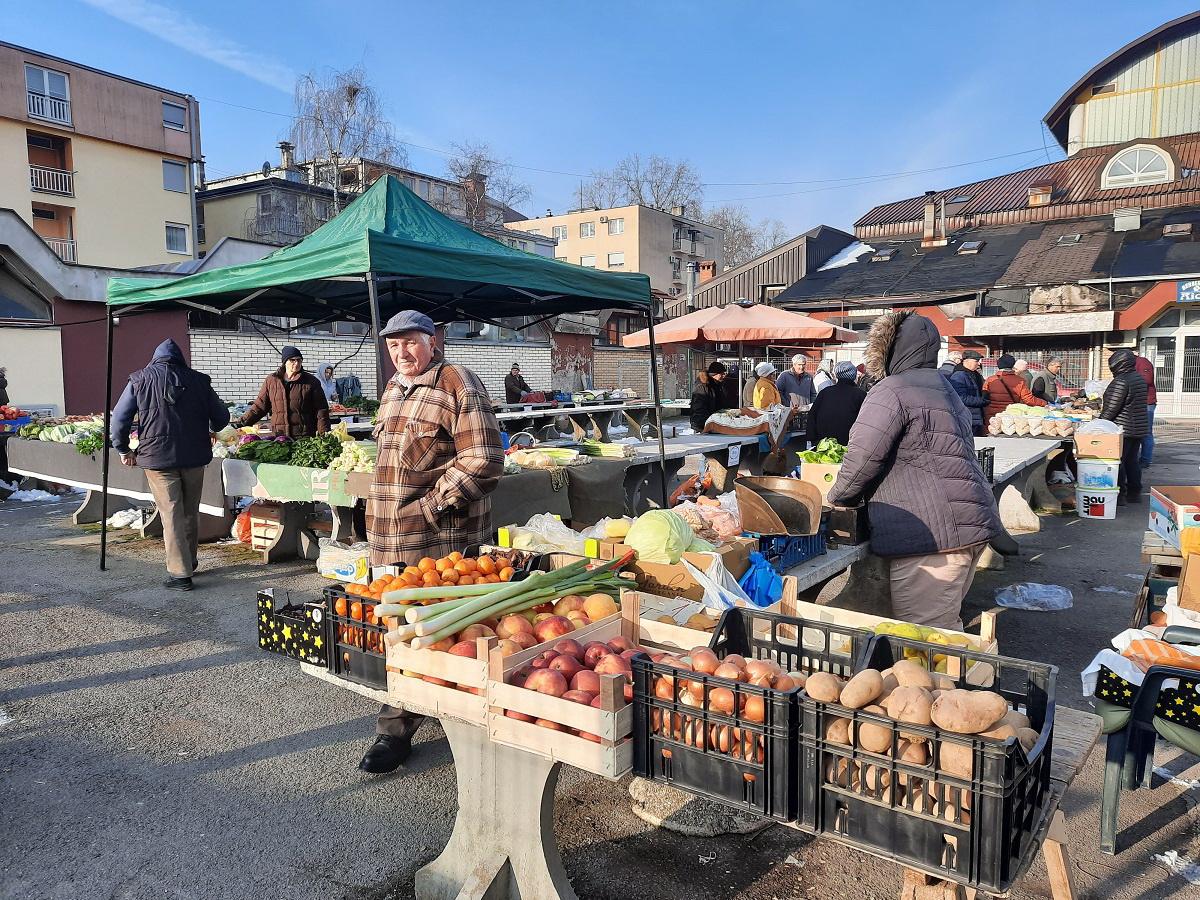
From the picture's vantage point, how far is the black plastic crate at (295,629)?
8.98 feet

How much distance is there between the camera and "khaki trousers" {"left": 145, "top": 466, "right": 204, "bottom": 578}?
6.27 metres

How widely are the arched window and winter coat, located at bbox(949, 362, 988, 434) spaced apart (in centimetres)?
2619

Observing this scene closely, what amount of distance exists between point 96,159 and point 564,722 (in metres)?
34.9

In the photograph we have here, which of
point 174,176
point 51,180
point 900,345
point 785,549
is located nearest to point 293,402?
point 785,549

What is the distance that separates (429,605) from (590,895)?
1.14 m

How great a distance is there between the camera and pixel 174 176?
3183cm

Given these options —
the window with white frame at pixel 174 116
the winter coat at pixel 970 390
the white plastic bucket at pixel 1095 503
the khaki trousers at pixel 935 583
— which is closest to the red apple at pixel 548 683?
the khaki trousers at pixel 935 583

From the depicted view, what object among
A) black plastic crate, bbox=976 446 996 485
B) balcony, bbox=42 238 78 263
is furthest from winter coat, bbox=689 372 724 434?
balcony, bbox=42 238 78 263

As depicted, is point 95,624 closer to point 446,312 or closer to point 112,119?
point 446,312

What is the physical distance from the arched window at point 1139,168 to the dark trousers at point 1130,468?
25332 mm

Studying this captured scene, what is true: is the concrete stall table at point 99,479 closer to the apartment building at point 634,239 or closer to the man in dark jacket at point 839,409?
the man in dark jacket at point 839,409

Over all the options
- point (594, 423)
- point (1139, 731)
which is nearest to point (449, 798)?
point (1139, 731)

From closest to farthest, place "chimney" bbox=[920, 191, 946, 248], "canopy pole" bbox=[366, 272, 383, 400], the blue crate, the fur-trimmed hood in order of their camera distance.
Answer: the fur-trimmed hood < the blue crate < "canopy pole" bbox=[366, 272, 383, 400] < "chimney" bbox=[920, 191, 946, 248]

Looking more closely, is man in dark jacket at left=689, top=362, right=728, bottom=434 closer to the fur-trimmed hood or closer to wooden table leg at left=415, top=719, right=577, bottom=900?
the fur-trimmed hood
